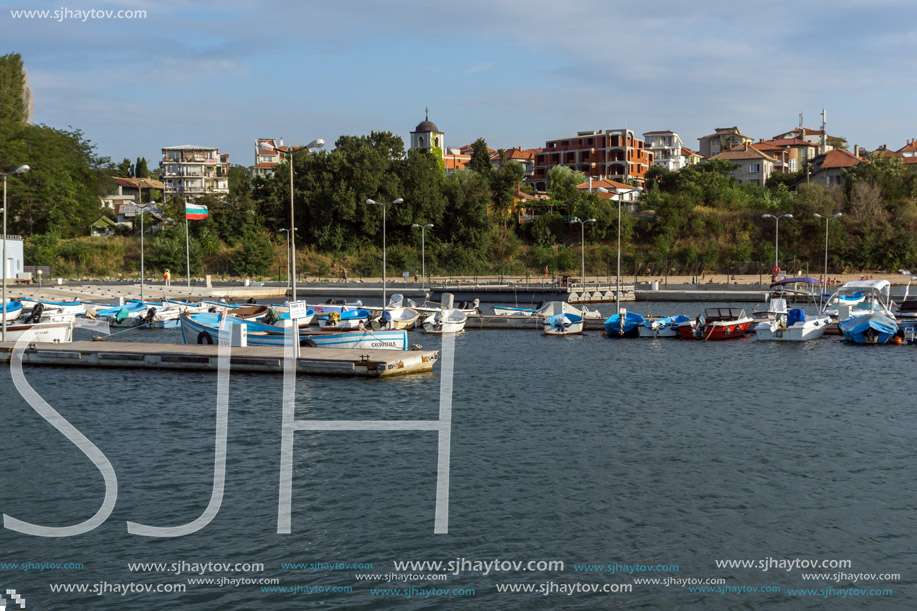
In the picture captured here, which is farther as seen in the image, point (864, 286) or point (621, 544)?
point (864, 286)

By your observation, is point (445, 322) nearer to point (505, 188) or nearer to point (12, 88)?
point (505, 188)

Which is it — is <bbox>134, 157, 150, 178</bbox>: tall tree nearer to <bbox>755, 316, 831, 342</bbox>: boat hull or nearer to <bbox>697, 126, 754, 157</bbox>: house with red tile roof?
<bbox>697, 126, 754, 157</bbox>: house with red tile roof

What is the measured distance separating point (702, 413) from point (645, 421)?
7.09 ft

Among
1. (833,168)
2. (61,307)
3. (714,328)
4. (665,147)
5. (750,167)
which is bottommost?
(714,328)

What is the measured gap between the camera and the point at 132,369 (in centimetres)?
3106

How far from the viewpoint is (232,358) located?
29781mm

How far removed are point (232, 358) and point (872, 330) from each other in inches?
1116

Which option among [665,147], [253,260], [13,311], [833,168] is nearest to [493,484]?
[13,311]

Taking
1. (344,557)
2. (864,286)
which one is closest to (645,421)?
(344,557)

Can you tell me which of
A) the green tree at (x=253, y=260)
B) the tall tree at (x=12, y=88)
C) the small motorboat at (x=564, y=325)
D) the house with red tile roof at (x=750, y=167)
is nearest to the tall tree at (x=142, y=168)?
the tall tree at (x=12, y=88)

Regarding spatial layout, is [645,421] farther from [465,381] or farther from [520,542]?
[520,542]

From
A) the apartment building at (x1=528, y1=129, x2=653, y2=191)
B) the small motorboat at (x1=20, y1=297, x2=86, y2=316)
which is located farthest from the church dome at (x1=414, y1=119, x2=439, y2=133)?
the small motorboat at (x1=20, y1=297, x2=86, y2=316)

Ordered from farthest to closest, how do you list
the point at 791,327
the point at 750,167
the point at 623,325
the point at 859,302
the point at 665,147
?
1. the point at 665,147
2. the point at 750,167
3. the point at 859,302
4. the point at 623,325
5. the point at 791,327

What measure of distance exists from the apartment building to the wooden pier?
314ft
